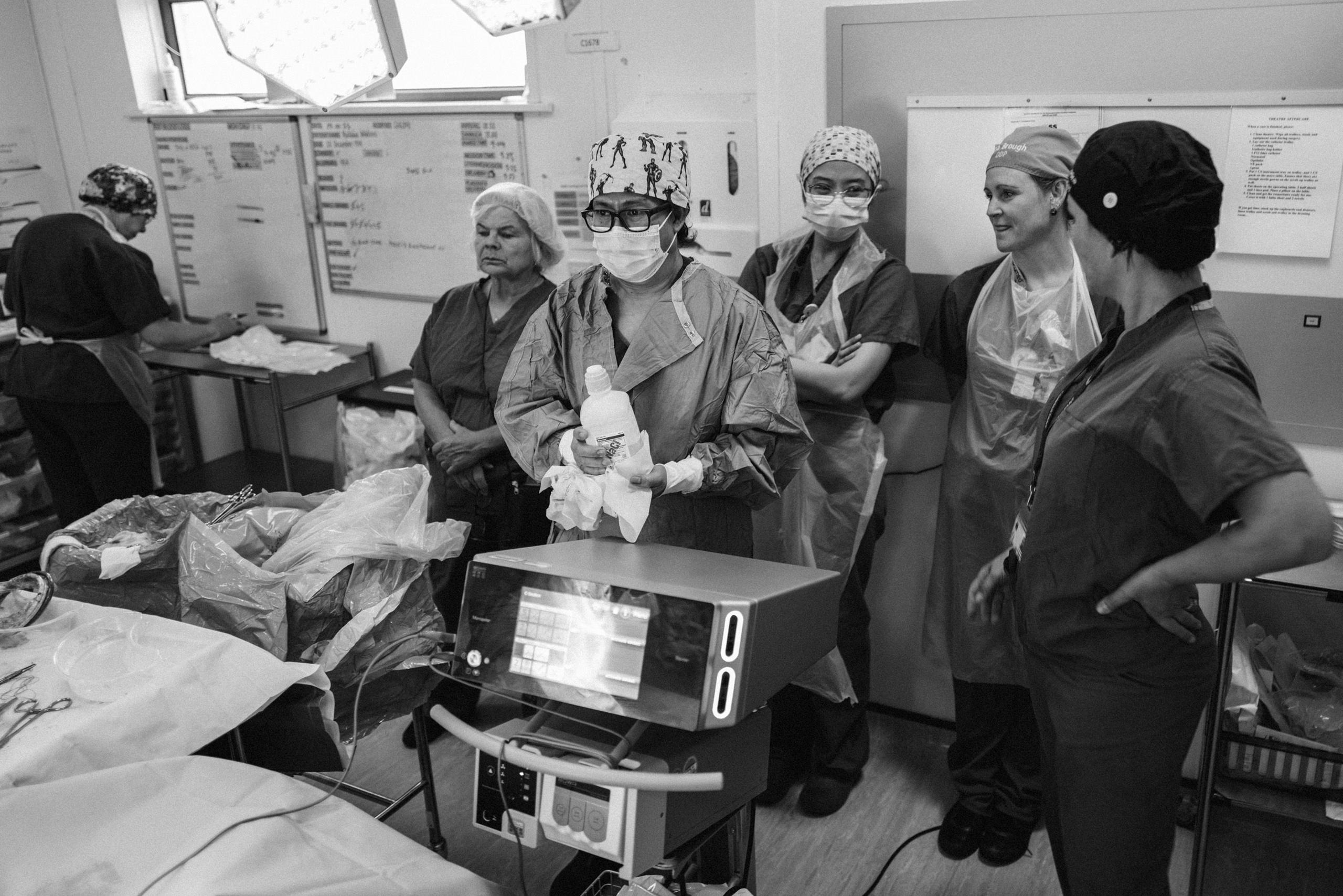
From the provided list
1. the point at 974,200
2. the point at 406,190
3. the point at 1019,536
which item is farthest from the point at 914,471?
the point at 406,190

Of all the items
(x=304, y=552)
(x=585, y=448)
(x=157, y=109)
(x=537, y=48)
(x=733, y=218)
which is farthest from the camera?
(x=157, y=109)

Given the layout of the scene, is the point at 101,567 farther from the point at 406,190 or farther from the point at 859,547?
the point at 406,190

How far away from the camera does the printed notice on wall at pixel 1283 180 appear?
198cm

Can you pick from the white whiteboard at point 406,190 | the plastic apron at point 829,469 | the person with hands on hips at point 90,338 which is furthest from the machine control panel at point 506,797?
the person with hands on hips at point 90,338

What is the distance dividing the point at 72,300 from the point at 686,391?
→ 86.4 inches

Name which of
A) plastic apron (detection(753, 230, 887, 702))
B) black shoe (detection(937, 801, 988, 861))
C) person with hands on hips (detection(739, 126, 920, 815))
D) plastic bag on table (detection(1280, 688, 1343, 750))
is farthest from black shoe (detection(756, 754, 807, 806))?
plastic bag on table (detection(1280, 688, 1343, 750))

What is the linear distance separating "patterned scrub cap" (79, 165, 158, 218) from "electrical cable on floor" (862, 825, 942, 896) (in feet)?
9.08

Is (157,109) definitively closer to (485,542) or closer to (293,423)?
(293,423)

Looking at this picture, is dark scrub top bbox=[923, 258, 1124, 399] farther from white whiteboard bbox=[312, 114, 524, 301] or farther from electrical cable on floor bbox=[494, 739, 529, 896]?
white whiteboard bbox=[312, 114, 524, 301]

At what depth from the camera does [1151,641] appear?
4.81ft

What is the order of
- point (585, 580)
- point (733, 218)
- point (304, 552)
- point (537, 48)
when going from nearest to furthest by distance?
1. point (585, 580)
2. point (304, 552)
3. point (733, 218)
4. point (537, 48)

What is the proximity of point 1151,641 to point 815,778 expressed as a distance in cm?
117

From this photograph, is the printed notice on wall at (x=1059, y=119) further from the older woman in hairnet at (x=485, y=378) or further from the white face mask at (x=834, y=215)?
the older woman in hairnet at (x=485, y=378)

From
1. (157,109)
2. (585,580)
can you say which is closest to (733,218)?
(585,580)
